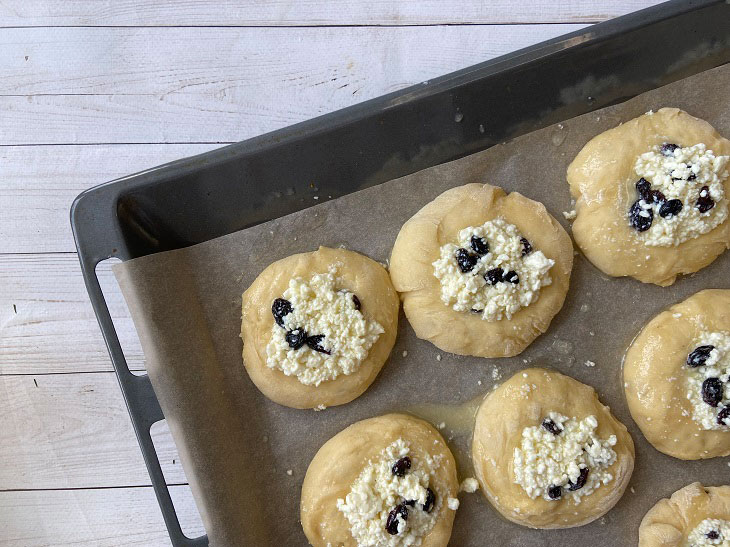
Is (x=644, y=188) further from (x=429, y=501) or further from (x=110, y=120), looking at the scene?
(x=110, y=120)

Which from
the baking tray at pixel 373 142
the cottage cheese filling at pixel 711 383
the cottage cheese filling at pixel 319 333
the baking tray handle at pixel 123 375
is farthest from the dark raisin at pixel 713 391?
the baking tray handle at pixel 123 375

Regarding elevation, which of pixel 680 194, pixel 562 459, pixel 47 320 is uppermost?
pixel 680 194

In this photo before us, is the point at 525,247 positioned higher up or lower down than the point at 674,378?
higher up

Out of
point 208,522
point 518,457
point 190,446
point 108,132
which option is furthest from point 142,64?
point 518,457

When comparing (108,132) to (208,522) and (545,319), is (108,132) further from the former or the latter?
(545,319)

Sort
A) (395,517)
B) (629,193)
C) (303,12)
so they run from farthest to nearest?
(303,12) → (629,193) → (395,517)

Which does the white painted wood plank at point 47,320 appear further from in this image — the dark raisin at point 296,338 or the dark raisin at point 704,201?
the dark raisin at point 704,201

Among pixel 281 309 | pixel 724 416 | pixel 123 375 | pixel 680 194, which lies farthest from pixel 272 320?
pixel 724 416
